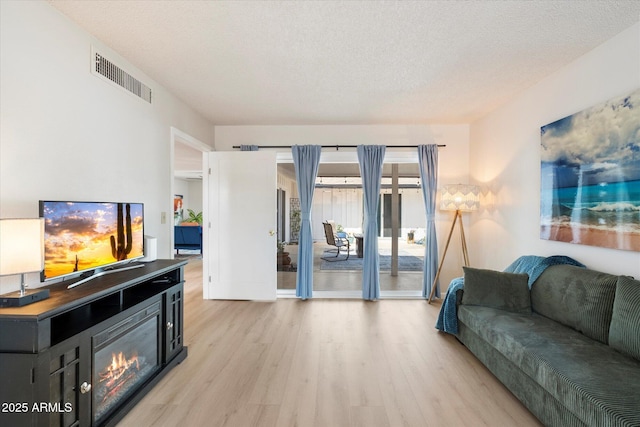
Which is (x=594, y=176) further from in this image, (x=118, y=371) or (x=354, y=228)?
(x=354, y=228)

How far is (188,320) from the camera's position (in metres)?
3.50

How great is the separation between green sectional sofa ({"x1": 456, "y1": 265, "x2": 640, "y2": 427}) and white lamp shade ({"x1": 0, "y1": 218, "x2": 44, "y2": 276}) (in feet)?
9.19

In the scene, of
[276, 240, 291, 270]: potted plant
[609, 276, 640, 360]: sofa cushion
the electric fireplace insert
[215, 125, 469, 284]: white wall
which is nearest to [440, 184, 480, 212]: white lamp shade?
[215, 125, 469, 284]: white wall

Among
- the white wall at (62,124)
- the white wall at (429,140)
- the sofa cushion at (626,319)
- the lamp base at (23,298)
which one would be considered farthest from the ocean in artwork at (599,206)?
the white wall at (62,124)

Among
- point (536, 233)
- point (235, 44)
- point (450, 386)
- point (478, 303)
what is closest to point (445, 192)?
point (536, 233)

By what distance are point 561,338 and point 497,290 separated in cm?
69

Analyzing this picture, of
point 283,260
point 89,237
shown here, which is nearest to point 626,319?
point 89,237

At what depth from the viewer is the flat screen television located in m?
1.73

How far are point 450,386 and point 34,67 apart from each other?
352 cm

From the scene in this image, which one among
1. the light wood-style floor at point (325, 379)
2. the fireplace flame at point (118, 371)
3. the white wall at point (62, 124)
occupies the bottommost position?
the light wood-style floor at point (325, 379)

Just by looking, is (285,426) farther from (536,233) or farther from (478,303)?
(536,233)

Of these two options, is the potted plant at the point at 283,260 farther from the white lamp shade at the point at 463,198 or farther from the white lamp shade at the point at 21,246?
the white lamp shade at the point at 21,246

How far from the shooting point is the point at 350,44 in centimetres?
234

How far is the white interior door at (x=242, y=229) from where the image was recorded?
14.0 feet
